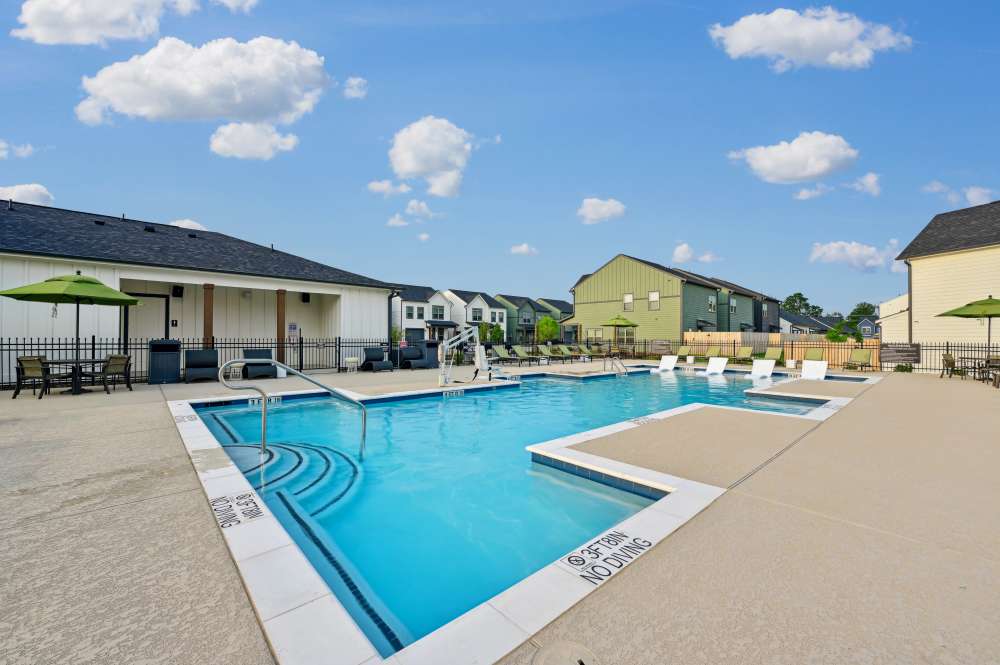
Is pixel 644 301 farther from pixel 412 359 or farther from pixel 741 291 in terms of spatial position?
pixel 412 359

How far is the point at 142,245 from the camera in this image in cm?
1448

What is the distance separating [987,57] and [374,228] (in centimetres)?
2536

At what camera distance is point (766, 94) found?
15.8m

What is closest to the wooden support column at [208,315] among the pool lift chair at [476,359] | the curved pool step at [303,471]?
the pool lift chair at [476,359]

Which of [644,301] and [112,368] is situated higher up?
[644,301]

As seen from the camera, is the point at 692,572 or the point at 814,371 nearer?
the point at 692,572

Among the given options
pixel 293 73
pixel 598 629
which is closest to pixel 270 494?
pixel 598 629

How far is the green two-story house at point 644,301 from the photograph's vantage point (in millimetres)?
28984

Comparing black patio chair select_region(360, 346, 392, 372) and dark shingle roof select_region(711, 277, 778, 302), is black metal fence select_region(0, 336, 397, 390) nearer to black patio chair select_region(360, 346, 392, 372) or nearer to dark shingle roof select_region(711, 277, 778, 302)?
black patio chair select_region(360, 346, 392, 372)

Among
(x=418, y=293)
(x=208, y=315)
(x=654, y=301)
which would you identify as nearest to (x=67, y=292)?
(x=208, y=315)

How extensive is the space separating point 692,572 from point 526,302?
55555 mm

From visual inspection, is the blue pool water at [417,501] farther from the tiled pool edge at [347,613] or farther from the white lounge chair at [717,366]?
the white lounge chair at [717,366]

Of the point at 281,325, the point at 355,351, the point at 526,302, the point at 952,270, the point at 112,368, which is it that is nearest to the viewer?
the point at 112,368

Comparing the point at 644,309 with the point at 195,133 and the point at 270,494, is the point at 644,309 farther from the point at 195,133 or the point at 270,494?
the point at 270,494
